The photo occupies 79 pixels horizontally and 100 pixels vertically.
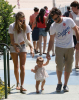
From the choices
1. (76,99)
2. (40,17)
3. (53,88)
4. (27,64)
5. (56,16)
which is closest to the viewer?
(76,99)

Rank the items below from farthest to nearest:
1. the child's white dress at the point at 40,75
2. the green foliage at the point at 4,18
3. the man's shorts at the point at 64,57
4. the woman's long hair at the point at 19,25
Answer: the green foliage at the point at 4,18
the man's shorts at the point at 64,57
the child's white dress at the point at 40,75
the woman's long hair at the point at 19,25

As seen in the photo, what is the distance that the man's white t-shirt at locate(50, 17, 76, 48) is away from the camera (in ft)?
17.0

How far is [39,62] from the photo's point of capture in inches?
206

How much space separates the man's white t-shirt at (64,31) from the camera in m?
5.19

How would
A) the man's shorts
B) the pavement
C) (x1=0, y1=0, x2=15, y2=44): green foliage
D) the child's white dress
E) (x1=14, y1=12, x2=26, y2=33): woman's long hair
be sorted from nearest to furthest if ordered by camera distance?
1. the pavement
2. (x1=14, y1=12, x2=26, y2=33): woman's long hair
3. the child's white dress
4. the man's shorts
5. (x1=0, y1=0, x2=15, y2=44): green foliage

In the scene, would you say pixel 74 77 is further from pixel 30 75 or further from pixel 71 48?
pixel 71 48

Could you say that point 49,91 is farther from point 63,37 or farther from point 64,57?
Result: point 63,37

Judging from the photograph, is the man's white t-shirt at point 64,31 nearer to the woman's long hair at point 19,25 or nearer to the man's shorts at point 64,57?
the man's shorts at point 64,57

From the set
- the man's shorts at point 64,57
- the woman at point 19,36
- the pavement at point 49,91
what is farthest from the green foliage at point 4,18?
the man's shorts at point 64,57

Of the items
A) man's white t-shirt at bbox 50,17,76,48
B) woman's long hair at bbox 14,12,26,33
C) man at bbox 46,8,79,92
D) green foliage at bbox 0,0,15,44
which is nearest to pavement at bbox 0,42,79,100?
man at bbox 46,8,79,92

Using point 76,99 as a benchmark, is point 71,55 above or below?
above

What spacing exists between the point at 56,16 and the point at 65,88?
144cm

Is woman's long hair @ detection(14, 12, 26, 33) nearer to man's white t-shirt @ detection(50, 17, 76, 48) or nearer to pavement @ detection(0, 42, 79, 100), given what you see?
man's white t-shirt @ detection(50, 17, 76, 48)

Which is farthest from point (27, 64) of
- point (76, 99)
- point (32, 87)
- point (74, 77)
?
point (76, 99)
